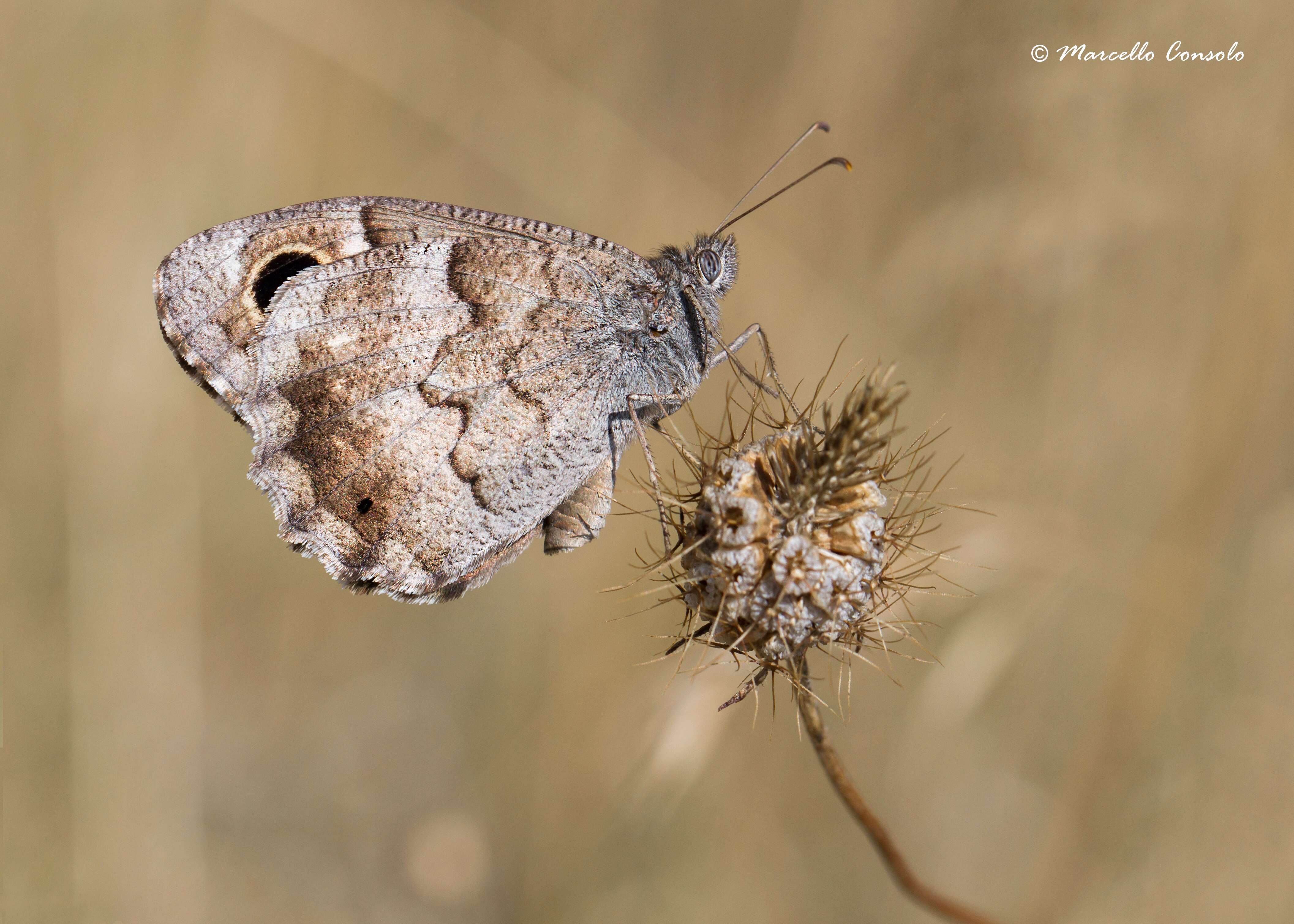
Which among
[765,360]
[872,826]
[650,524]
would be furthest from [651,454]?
[650,524]

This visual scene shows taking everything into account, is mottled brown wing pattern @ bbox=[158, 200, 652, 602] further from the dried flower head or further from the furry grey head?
the dried flower head

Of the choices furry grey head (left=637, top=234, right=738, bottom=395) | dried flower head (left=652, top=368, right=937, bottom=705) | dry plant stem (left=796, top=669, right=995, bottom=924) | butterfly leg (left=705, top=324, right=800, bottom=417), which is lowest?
dry plant stem (left=796, top=669, right=995, bottom=924)

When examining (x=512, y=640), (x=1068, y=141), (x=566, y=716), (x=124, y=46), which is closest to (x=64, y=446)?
(x=124, y=46)

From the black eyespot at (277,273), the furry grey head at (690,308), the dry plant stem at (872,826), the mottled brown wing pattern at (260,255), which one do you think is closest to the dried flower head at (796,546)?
the dry plant stem at (872,826)

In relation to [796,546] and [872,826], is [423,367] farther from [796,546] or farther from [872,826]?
[872,826]

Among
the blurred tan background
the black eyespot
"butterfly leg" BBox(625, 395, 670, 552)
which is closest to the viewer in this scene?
"butterfly leg" BBox(625, 395, 670, 552)

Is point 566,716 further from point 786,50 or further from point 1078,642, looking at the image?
point 786,50

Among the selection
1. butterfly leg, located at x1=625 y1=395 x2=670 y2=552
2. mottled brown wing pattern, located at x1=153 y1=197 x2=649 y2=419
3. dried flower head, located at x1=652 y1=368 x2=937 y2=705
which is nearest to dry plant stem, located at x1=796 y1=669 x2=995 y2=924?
dried flower head, located at x1=652 y1=368 x2=937 y2=705
